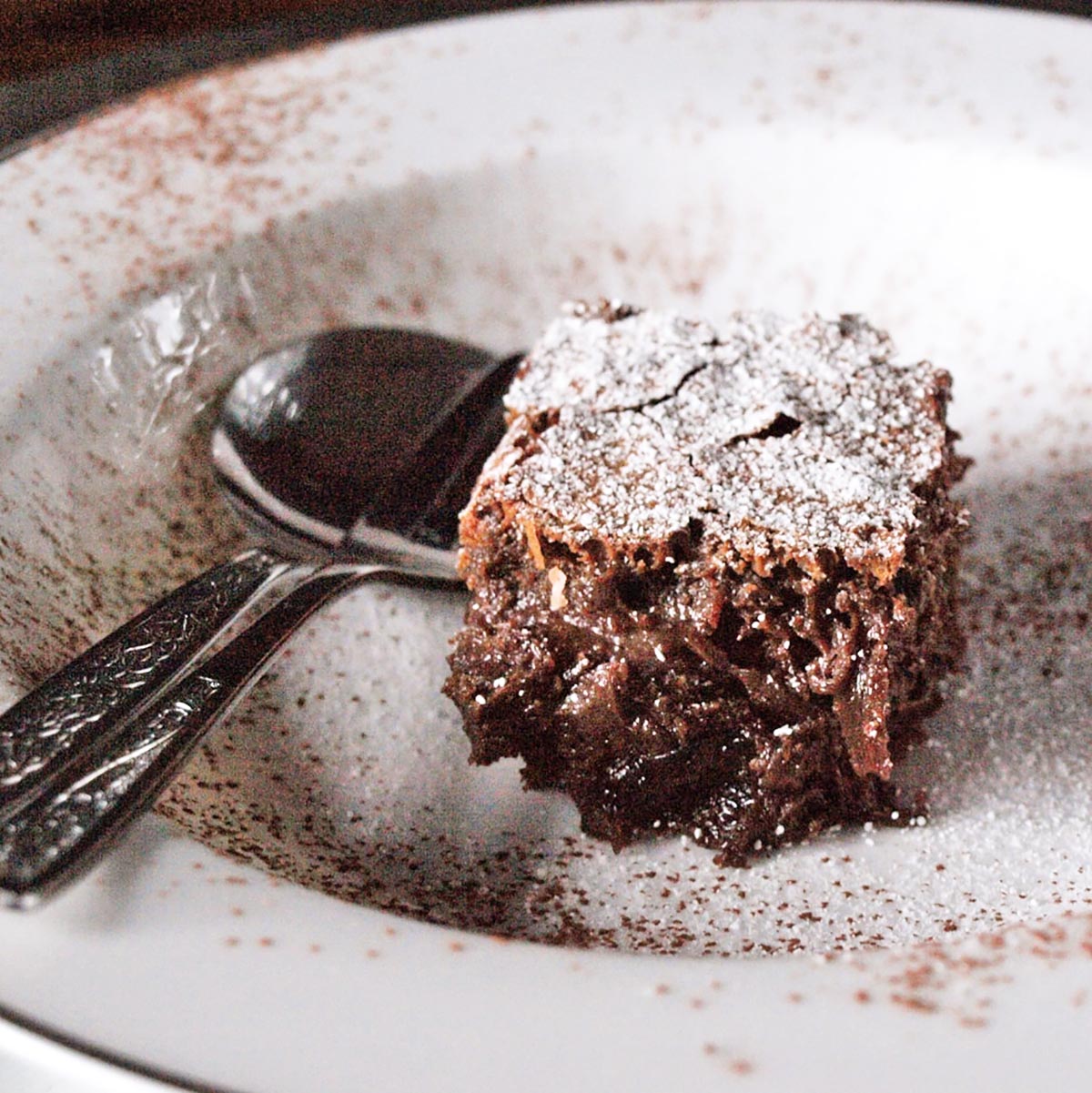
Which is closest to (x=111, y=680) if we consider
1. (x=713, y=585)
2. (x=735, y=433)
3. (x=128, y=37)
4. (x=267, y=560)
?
(x=267, y=560)

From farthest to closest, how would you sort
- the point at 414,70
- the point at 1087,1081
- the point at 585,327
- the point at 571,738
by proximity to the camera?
the point at 414,70
the point at 585,327
the point at 571,738
the point at 1087,1081

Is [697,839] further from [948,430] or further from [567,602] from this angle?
[948,430]

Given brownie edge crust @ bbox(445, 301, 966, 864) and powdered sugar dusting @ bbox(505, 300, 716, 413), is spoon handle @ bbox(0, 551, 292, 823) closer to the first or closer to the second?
brownie edge crust @ bbox(445, 301, 966, 864)

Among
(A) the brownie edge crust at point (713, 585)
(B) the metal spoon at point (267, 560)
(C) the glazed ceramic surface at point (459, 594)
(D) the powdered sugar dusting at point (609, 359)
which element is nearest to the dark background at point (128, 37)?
(C) the glazed ceramic surface at point (459, 594)

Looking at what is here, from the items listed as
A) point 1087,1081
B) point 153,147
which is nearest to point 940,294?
point 153,147

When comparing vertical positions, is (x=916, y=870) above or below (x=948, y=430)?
below

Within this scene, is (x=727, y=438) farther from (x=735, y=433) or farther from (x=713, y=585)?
(x=713, y=585)

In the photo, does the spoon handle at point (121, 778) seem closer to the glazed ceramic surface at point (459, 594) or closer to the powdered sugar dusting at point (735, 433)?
the glazed ceramic surface at point (459, 594)
